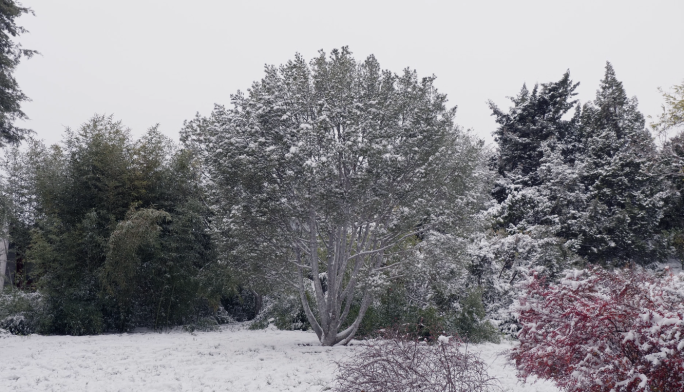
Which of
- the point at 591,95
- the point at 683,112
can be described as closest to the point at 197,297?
the point at 683,112

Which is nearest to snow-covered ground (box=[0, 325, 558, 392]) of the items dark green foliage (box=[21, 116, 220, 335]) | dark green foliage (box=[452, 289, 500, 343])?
dark green foliage (box=[452, 289, 500, 343])

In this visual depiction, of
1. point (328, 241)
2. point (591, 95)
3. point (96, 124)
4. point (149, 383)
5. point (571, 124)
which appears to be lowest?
point (149, 383)

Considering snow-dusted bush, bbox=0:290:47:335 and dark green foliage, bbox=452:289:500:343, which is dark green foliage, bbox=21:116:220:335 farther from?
dark green foliage, bbox=452:289:500:343

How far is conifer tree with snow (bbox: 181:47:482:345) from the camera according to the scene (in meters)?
7.31

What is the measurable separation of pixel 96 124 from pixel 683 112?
1549cm

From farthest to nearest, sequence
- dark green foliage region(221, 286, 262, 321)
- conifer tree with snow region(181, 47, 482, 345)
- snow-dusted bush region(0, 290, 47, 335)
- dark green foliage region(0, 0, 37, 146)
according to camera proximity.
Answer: dark green foliage region(221, 286, 262, 321), dark green foliage region(0, 0, 37, 146), snow-dusted bush region(0, 290, 47, 335), conifer tree with snow region(181, 47, 482, 345)

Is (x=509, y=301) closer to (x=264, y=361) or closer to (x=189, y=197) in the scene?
(x=264, y=361)

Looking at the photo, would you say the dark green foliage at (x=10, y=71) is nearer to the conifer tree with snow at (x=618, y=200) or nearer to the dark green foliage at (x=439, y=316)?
the dark green foliage at (x=439, y=316)

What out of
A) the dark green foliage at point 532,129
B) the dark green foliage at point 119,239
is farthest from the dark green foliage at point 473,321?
the dark green foliage at point 532,129

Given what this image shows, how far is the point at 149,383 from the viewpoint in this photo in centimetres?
536

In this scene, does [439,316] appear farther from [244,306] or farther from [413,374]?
[244,306]

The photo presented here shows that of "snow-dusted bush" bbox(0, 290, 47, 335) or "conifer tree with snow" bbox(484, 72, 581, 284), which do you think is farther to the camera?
"conifer tree with snow" bbox(484, 72, 581, 284)

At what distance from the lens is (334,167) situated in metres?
7.27

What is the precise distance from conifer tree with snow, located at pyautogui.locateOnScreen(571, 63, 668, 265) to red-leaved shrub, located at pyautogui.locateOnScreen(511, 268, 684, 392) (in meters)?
13.0
